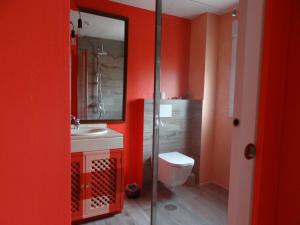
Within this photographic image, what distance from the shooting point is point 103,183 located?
2.10m

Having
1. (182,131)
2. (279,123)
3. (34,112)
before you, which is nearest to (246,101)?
(279,123)

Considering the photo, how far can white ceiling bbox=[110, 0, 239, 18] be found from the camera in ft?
8.08

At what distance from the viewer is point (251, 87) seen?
1057mm

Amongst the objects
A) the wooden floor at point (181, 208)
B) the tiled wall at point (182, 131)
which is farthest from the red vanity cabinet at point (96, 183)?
the tiled wall at point (182, 131)

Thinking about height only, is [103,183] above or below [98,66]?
below

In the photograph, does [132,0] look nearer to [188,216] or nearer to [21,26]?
[21,26]

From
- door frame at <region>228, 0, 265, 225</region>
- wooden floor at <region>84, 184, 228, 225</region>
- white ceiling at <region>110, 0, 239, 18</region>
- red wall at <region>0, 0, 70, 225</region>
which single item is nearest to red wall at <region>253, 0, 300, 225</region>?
door frame at <region>228, 0, 265, 225</region>

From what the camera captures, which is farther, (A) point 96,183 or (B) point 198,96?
(B) point 198,96

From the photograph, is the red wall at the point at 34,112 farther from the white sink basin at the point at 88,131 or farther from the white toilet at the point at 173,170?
the white toilet at the point at 173,170

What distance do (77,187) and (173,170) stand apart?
1009 millimetres

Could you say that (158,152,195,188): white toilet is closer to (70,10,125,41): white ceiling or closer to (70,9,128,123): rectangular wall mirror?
(70,9,128,123): rectangular wall mirror

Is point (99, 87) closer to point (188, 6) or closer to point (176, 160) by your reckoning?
point (176, 160)

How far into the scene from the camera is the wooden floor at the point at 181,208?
6.84 feet

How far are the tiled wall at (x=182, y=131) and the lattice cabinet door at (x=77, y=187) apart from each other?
930 millimetres
